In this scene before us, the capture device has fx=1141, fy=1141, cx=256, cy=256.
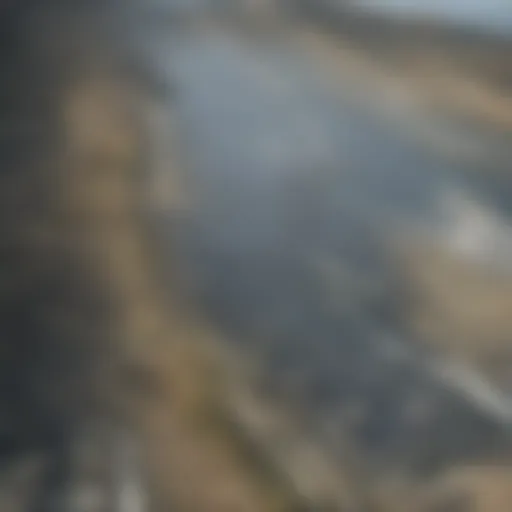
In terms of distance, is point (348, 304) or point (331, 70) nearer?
point (348, 304)

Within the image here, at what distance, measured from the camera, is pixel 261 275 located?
0.45 meters

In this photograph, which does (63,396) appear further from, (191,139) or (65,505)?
(191,139)

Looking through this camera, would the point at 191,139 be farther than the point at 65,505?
Yes

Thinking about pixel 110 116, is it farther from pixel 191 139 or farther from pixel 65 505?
pixel 65 505

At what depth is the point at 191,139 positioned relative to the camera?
20.0 inches

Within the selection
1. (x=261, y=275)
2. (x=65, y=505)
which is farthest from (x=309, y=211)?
(x=65, y=505)

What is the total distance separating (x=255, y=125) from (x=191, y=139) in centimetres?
3

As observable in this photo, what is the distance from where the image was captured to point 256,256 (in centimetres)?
45

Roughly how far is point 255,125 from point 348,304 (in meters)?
0.12

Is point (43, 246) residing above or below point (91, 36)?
below

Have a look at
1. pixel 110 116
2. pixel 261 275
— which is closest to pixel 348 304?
pixel 261 275

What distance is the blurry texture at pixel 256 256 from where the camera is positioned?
38 centimetres

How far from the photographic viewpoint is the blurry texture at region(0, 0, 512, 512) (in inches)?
15.0

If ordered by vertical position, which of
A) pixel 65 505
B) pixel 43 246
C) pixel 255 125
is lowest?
pixel 65 505
